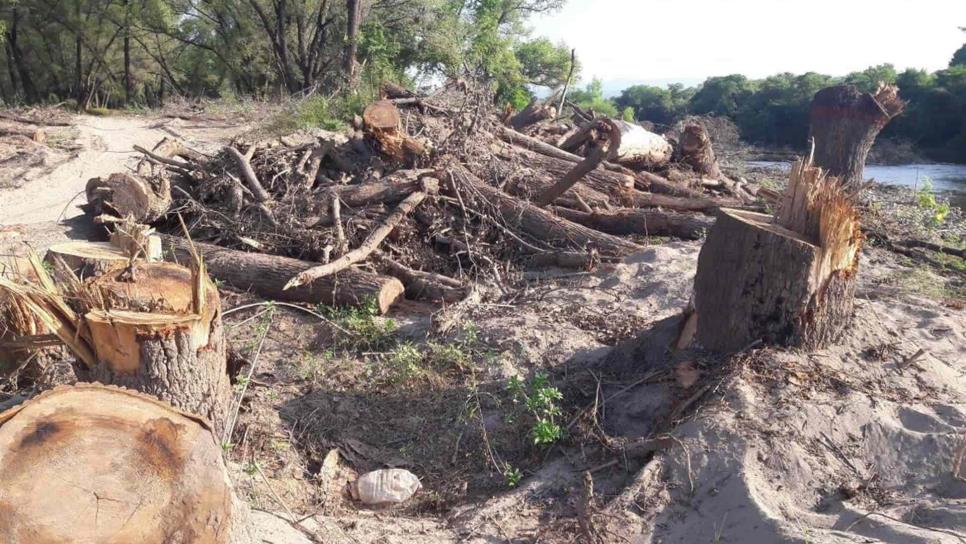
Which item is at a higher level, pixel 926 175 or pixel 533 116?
pixel 533 116

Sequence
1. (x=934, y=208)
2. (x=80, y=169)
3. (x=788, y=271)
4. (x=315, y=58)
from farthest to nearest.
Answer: (x=315, y=58)
(x=80, y=169)
(x=934, y=208)
(x=788, y=271)

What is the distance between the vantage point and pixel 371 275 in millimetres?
5789

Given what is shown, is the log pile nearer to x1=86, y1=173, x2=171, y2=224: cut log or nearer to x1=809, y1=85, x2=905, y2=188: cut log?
x1=86, y1=173, x2=171, y2=224: cut log

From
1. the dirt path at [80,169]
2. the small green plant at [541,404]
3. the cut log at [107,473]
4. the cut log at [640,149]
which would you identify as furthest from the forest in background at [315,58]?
the cut log at [107,473]

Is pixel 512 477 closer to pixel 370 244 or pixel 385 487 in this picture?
pixel 385 487

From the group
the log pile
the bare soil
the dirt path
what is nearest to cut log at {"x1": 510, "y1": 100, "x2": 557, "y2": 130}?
the log pile

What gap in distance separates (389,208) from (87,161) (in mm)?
7805

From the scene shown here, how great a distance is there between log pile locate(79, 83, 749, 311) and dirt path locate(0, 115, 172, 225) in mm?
1539

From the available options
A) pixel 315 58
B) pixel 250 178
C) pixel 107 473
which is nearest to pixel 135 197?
pixel 250 178

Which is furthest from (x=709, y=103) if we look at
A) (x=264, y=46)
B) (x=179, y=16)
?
(x=179, y=16)

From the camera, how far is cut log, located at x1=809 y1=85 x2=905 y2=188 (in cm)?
840

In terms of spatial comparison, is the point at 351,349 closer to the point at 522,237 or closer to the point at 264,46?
the point at 522,237

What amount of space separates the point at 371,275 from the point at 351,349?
96 cm

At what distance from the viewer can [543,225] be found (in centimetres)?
696
